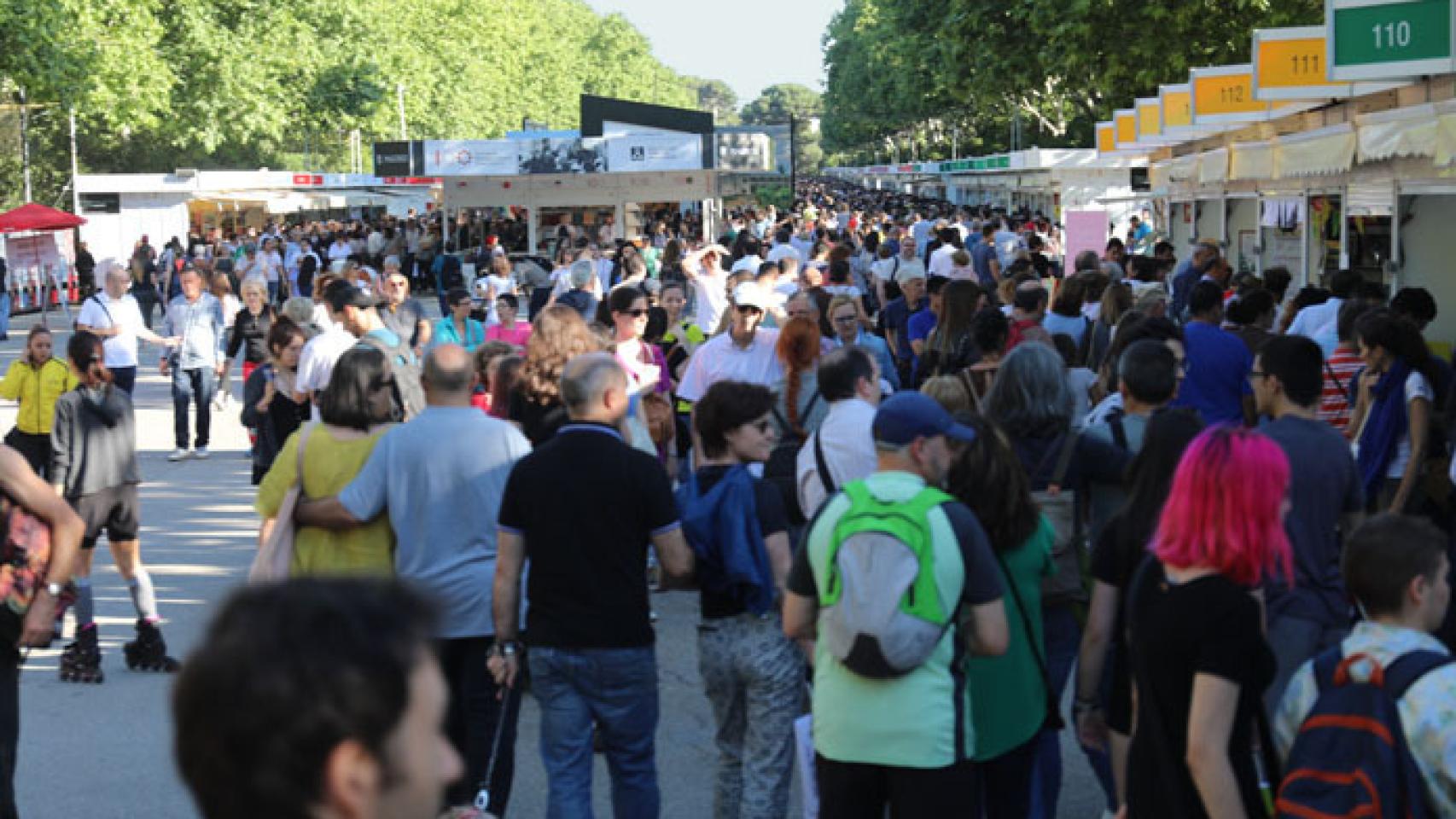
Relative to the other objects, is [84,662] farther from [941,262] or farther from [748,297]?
[941,262]

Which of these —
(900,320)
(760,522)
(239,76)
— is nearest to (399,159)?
(239,76)

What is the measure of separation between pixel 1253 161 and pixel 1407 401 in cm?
876

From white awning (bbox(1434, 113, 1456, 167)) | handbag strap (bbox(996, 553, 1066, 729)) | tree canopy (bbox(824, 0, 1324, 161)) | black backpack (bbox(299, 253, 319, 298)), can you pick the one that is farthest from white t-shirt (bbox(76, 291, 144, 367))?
tree canopy (bbox(824, 0, 1324, 161))

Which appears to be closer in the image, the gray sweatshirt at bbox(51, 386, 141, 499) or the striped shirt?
the gray sweatshirt at bbox(51, 386, 141, 499)

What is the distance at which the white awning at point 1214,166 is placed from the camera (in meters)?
16.2

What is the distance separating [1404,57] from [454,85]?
223 feet

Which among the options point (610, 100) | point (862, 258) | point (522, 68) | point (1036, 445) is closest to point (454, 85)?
point (522, 68)

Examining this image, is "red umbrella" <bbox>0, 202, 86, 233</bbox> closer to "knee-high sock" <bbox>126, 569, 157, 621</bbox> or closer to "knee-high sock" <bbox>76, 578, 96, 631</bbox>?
"knee-high sock" <bbox>76, 578, 96, 631</bbox>

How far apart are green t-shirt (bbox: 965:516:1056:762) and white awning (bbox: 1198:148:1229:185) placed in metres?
12.4

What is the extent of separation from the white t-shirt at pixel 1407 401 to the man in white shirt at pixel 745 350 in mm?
2675

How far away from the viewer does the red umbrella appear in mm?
31266

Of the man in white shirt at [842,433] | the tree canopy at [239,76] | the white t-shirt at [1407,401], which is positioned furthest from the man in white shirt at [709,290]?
the tree canopy at [239,76]

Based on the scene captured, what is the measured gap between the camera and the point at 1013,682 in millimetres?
4516

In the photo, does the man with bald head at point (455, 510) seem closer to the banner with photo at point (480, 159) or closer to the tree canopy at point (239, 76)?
the tree canopy at point (239, 76)
